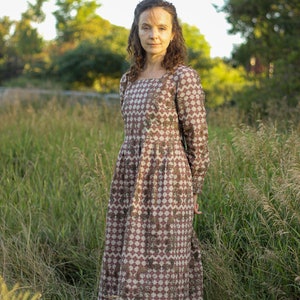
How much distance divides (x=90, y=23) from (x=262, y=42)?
2225cm

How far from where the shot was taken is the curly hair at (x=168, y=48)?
3.15 meters

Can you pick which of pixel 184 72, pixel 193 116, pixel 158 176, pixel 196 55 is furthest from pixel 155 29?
pixel 196 55

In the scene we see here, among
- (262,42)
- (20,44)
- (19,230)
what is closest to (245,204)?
(19,230)

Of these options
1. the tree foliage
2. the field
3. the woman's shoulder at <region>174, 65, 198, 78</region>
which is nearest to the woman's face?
the woman's shoulder at <region>174, 65, 198, 78</region>

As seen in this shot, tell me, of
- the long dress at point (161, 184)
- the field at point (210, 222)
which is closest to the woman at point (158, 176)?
the long dress at point (161, 184)

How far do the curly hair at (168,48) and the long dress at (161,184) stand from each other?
84 millimetres

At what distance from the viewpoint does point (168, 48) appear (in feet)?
10.5

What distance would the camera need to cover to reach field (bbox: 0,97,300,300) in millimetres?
3363

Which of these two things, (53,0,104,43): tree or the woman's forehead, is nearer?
the woman's forehead

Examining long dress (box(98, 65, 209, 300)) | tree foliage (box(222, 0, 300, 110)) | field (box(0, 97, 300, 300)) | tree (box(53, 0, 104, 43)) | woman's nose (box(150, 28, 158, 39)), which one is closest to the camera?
long dress (box(98, 65, 209, 300))

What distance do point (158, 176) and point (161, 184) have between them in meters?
0.04

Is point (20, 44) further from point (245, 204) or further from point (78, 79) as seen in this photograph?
point (245, 204)

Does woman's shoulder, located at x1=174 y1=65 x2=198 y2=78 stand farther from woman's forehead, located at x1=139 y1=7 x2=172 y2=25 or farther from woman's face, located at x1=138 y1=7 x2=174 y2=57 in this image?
woman's forehead, located at x1=139 y1=7 x2=172 y2=25

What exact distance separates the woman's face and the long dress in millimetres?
154
